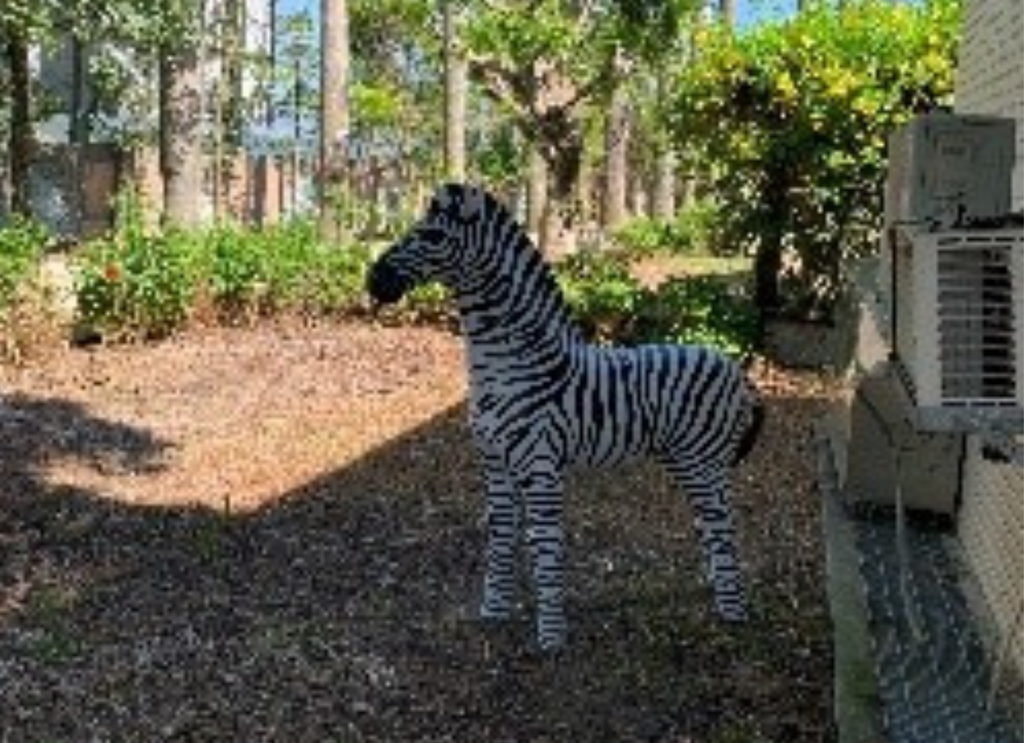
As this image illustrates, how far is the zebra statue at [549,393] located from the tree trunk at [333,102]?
49.3 ft

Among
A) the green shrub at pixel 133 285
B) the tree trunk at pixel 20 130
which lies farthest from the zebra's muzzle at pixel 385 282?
the tree trunk at pixel 20 130

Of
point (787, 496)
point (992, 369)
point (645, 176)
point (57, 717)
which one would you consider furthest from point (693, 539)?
point (645, 176)

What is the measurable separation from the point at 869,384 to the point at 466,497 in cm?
318

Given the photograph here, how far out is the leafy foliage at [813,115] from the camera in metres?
16.3

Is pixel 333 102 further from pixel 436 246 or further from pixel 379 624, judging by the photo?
pixel 436 246

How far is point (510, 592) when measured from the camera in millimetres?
9336

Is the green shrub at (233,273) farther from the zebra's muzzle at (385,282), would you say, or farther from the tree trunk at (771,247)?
the zebra's muzzle at (385,282)

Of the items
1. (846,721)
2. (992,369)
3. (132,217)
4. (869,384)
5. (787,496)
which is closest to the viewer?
(992,369)

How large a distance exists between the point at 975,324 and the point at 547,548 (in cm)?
362

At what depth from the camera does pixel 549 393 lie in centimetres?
881

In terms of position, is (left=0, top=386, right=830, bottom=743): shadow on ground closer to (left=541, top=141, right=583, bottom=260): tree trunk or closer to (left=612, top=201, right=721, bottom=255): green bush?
(left=541, top=141, right=583, bottom=260): tree trunk

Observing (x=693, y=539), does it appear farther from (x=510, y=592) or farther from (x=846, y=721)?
(x=846, y=721)

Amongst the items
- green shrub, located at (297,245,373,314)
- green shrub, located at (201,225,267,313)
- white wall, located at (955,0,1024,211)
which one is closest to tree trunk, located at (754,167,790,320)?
green shrub, located at (297,245,373,314)

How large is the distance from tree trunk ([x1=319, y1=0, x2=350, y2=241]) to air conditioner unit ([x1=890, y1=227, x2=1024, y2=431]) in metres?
18.4
